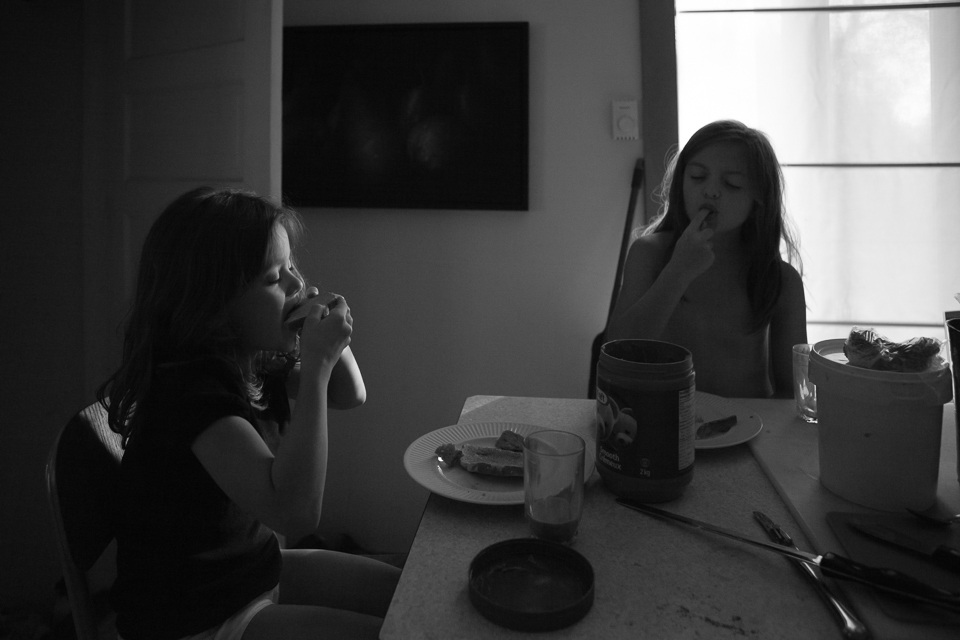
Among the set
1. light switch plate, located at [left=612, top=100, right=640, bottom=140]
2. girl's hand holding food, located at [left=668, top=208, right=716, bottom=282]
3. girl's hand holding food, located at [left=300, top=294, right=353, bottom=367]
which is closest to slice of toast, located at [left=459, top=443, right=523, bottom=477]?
girl's hand holding food, located at [left=300, top=294, right=353, bottom=367]

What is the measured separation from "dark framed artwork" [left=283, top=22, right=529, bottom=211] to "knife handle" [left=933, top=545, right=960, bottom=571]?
62.9 inches

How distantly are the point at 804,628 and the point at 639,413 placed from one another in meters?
0.23

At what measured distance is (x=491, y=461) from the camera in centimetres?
75

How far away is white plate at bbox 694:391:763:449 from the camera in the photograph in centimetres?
81

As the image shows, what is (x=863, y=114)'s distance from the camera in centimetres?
188

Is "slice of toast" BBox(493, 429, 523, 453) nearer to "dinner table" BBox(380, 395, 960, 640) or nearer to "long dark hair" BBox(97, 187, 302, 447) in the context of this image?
"dinner table" BBox(380, 395, 960, 640)

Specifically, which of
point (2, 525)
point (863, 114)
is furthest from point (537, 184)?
point (2, 525)

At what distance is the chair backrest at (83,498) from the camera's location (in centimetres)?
73

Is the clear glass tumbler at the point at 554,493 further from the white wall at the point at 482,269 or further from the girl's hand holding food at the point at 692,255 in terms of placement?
the white wall at the point at 482,269

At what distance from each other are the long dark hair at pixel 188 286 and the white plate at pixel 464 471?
0.94 ft

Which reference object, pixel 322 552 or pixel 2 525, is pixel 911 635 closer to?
pixel 322 552

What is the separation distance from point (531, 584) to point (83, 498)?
582 millimetres

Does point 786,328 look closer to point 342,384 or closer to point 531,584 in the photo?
point 342,384

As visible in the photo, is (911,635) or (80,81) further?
(80,81)
